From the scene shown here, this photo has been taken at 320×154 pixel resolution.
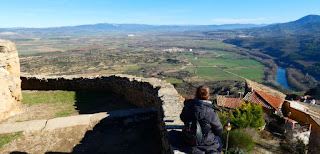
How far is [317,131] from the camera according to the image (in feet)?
42.2

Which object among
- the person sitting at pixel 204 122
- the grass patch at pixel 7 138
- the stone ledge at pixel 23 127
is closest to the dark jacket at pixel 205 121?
the person sitting at pixel 204 122

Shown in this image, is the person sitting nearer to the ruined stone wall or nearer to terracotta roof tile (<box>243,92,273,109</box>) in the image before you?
the ruined stone wall

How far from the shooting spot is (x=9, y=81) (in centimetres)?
834

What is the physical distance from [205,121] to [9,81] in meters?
8.24

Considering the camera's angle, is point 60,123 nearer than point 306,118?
Yes

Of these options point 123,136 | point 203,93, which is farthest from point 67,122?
point 203,93

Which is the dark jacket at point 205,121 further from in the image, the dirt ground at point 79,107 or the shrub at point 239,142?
the dirt ground at point 79,107

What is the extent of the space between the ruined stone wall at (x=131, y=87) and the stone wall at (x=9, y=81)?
2530 mm

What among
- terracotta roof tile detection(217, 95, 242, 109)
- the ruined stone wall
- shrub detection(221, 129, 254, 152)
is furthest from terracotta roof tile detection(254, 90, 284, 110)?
the ruined stone wall

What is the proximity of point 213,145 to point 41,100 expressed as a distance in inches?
366

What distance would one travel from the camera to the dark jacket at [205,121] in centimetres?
332

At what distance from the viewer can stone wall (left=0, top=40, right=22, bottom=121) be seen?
789cm

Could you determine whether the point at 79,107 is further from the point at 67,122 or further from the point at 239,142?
the point at 239,142

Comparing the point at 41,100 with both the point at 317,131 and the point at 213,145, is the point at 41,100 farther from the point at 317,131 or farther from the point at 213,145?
the point at 317,131
